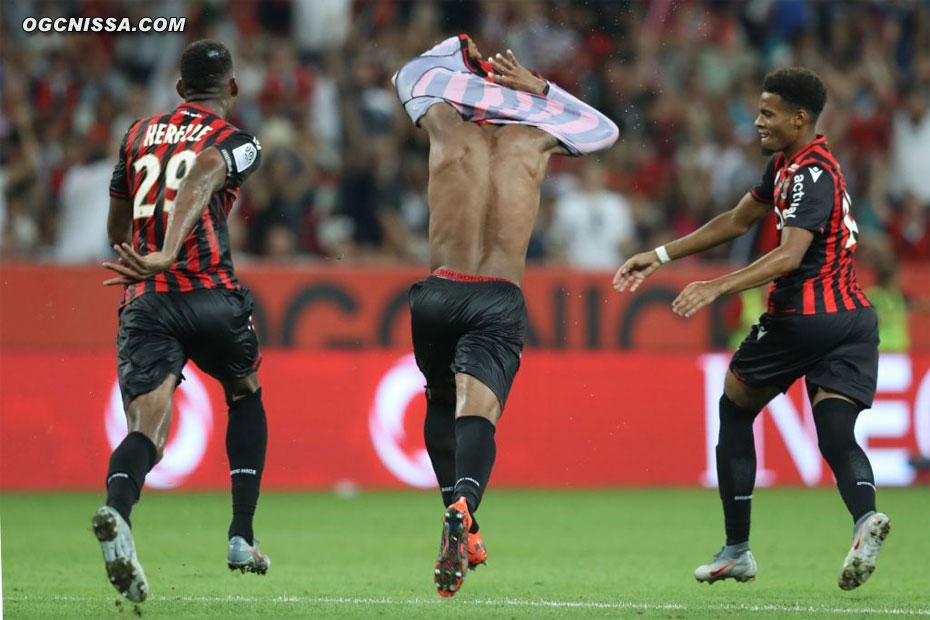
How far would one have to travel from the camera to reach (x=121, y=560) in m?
5.82

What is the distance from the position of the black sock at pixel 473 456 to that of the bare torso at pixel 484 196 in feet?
2.24

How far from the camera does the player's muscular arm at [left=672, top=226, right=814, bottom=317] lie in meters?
6.55

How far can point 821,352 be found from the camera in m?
7.15

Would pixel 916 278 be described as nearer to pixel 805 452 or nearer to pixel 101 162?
pixel 805 452

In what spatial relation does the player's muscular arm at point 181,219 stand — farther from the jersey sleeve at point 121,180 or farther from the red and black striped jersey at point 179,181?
the jersey sleeve at point 121,180

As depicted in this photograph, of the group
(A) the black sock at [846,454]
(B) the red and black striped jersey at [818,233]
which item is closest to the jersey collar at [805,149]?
(B) the red and black striped jersey at [818,233]

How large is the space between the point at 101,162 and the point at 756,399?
26.7 feet

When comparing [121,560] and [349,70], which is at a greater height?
[349,70]

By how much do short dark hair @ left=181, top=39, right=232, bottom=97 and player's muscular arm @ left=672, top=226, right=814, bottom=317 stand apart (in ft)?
7.33

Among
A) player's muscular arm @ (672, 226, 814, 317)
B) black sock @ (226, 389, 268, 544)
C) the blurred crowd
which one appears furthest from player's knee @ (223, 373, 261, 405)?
the blurred crowd

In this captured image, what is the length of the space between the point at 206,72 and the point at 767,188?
2611 millimetres

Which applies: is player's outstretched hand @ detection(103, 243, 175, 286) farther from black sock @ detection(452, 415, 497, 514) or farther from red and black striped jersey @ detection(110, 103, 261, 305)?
black sock @ detection(452, 415, 497, 514)

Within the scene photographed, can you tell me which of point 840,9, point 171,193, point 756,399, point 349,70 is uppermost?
point 840,9

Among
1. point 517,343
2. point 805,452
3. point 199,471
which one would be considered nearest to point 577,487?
point 805,452
